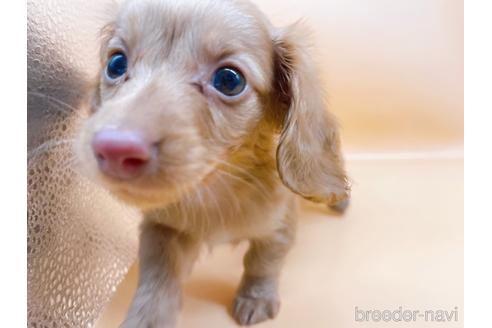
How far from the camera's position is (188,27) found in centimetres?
101

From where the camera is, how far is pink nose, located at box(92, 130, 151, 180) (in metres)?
0.81

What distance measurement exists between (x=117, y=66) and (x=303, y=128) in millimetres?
390

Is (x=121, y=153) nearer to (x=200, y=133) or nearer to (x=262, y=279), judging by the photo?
(x=200, y=133)

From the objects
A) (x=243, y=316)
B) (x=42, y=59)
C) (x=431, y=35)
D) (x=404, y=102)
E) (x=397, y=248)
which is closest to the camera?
(x=42, y=59)

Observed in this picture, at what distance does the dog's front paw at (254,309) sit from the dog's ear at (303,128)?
13.6 inches

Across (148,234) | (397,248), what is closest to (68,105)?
(148,234)

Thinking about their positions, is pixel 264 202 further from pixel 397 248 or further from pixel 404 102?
pixel 404 102

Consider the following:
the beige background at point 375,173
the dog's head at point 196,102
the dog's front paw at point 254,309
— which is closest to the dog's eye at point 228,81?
the dog's head at point 196,102

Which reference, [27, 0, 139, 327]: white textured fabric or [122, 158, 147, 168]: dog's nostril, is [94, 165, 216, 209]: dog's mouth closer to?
[122, 158, 147, 168]: dog's nostril

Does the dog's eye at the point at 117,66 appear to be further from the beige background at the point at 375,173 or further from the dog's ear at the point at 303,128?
the dog's ear at the point at 303,128

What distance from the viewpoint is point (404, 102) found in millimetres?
1929

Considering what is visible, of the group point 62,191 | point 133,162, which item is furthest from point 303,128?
point 62,191

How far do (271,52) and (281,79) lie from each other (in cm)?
6

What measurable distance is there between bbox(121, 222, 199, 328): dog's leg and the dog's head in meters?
0.29
